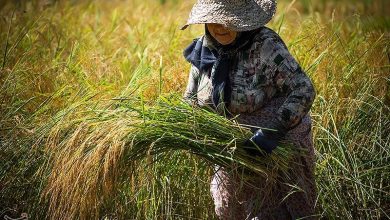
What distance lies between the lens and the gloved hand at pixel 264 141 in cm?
266

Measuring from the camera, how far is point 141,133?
8.95ft

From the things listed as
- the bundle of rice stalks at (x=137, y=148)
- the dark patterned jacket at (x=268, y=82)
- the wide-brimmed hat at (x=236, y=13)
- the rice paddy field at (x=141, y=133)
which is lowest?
the rice paddy field at (x=141, y=133)

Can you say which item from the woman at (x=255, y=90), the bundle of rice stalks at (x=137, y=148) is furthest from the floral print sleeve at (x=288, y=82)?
the bundle of rice stalks at (x=137, y=148)

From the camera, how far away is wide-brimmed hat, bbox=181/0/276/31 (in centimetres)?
276

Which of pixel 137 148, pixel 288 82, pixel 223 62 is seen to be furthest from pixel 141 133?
pixel 288 82

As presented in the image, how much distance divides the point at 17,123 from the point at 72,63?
62 cm

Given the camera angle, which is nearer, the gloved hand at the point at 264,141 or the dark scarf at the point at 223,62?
the gloved hand at the point at 264,141

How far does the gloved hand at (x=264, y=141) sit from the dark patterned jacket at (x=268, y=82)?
4cm

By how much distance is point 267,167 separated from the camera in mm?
2750

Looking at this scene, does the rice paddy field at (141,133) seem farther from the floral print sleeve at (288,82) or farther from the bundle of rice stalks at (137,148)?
the floral print sleeve at (288,82)

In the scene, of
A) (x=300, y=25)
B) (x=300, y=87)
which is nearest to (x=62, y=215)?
(x=300, y=87)

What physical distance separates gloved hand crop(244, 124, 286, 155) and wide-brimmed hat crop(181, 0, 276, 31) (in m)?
0.35

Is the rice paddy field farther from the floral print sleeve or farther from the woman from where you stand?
the floral print sleeve

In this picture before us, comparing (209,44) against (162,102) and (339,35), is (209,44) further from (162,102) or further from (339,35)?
(339,35)
